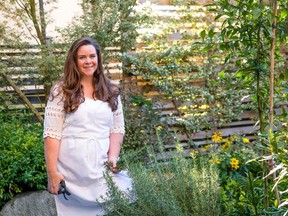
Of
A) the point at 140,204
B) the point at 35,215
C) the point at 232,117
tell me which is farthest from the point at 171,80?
the point at 140,204

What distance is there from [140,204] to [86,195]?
678 millimetres

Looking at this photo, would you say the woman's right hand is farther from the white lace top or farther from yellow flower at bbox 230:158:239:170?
yellow flower at bbox 230:158:239:170

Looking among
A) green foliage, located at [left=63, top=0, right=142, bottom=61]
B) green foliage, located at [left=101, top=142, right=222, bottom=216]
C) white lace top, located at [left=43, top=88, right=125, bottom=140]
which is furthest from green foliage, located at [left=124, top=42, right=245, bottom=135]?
green foliage, located at [left=101, top=142, right=222, bottom=216]

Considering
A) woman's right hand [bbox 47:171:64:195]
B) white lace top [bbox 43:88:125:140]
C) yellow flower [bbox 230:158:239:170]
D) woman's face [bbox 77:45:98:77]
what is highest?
woman's face [bbox 77:45:98:77]

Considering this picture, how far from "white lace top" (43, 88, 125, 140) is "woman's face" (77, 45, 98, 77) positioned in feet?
0.56

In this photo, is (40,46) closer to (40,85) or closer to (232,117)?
(40,85)

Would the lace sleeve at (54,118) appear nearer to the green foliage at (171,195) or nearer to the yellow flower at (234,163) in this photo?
the green foliage at (171,195)

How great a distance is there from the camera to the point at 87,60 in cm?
320

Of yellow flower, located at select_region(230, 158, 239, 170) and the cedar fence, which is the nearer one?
yellow flower, located at select_region(230, 158, 239, 170)

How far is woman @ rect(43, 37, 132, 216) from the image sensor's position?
3121 millimetres

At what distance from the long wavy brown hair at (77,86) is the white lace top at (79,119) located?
0.11 feet

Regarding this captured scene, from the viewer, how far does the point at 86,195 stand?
3225 mm

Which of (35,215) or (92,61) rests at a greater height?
(92,61)

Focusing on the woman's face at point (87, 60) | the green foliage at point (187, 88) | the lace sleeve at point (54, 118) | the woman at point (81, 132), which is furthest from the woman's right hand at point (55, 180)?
the green foliage at point (187, 88)
